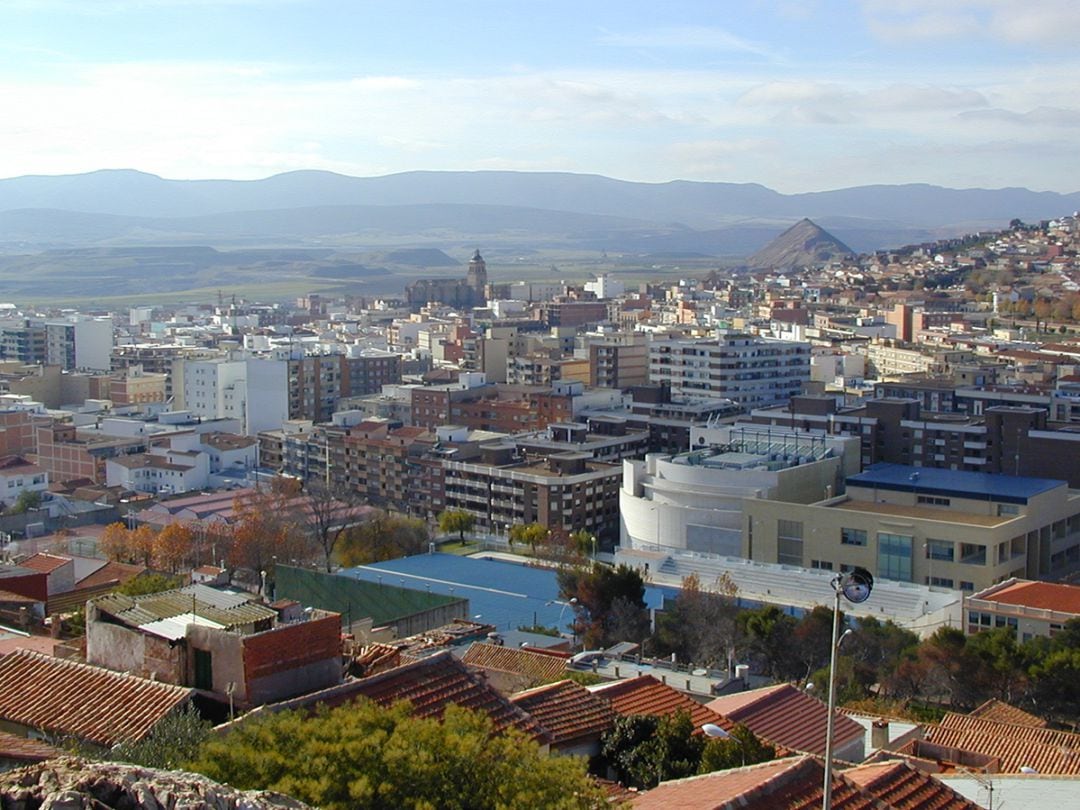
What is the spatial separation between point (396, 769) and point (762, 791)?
1.36 m

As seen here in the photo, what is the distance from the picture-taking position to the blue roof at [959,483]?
22.1 m

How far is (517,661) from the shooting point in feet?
34.3

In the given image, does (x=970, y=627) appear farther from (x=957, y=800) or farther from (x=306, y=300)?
(x=306, y=300)

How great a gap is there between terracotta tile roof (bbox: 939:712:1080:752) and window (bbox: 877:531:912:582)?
9426 mm

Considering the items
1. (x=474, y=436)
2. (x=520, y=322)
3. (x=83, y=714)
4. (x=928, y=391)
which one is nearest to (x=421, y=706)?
(x=83, y=714)

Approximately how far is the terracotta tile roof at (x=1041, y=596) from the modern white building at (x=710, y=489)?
524cm

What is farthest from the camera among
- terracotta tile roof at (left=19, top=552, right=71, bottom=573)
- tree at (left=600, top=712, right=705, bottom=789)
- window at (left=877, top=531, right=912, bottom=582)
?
window at (left=877, top=531, right=912, bottom=582)

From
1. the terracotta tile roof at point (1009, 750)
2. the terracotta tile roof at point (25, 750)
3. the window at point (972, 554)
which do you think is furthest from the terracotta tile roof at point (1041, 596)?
the terracotta tile roof at point (25, 750)

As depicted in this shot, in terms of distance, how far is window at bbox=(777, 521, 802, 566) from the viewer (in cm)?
2177

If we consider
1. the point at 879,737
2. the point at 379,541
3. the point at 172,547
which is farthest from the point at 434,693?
the point at 379,541

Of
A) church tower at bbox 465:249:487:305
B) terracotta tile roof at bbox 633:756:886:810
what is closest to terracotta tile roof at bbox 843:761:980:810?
terracotta tile roof at bbox 633:756:886:810

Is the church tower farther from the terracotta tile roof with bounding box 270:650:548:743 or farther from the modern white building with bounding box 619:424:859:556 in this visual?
the terracotta tile roof with bounding box 270:650:548:743

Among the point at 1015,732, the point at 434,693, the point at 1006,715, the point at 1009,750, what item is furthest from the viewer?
the point at 1006,715

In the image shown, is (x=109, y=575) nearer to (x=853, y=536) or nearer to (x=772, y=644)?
(x=772, y=644)
